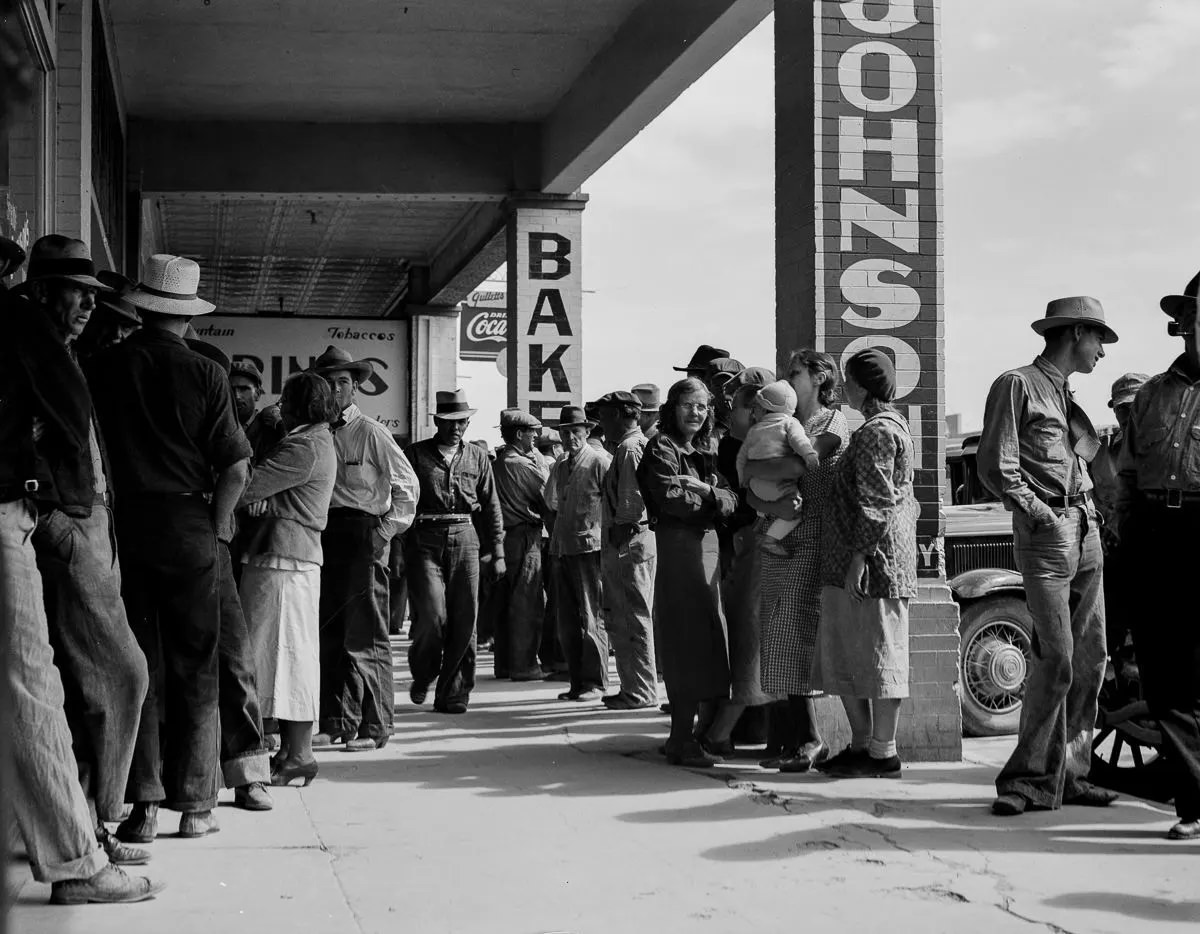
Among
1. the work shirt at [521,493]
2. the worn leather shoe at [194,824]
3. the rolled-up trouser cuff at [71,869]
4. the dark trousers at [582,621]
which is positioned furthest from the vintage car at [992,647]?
the rolled-up trouser cuff at [71,869]

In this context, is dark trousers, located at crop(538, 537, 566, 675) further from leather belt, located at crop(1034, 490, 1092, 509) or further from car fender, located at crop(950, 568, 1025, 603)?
leather belt, located at crop(1034, 490, 1092, 509)

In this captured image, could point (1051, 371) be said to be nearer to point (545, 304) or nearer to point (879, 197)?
point (879, 197)

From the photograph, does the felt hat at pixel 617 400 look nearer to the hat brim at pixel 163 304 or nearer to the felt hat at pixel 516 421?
the felt hat at pixel 516 421

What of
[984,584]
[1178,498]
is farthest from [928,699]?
[1178,498]

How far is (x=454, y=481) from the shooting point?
9.91 meters

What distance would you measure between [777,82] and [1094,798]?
483 centimetres

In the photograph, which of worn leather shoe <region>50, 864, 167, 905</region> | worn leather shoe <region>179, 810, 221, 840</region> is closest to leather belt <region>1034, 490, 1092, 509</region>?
worn leather shoe <region>179, 810, 221, 840</region>

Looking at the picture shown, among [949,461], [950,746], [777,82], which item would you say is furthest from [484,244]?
[950,746]

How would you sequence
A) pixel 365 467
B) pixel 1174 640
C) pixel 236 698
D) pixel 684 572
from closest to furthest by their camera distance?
pixel 1174 640 < pixel 236 698 < pixel 684 572 < pixel 365 467

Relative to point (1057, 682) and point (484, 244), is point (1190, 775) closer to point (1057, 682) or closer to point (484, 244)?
point (1057, 682)

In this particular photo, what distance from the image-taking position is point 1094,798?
6398mm

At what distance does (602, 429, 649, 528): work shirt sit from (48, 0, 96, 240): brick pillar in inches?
154

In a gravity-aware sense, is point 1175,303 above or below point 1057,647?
above

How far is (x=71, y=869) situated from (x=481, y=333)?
35515 mm
